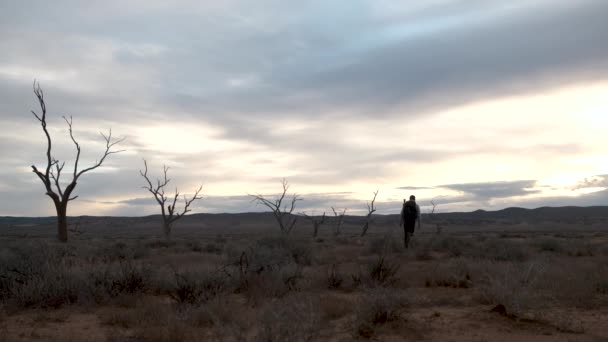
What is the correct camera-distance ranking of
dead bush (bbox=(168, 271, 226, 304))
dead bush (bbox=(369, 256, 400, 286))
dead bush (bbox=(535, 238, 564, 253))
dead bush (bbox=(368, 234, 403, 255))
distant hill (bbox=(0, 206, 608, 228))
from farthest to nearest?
distant hill (bbox=(0, 206, 608, 228)) → dead bush (bbox=(535, 238, 564, 253)) → dead bush (bbox=(368, 234, 403, 255)) → dead bush (bbox=(369, 256, 400, 286)) → dead bush (bbox=(168, 271, 226, 304))

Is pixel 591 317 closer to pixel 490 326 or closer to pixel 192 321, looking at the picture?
pixel 490 326

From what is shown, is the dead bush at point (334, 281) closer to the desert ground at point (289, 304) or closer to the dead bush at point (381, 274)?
the desert ground at point (289, 304)

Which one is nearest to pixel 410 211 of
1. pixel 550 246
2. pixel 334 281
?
pixel 550 246

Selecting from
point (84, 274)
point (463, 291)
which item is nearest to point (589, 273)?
point (463, 291)

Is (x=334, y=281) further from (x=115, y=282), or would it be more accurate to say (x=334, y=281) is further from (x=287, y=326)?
→ (x=287, y=326)

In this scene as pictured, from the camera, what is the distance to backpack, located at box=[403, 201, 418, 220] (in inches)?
723

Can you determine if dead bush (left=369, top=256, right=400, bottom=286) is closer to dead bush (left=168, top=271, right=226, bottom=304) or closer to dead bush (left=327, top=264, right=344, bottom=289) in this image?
dead bush (left=327, top=264, right=344, bottom=289)

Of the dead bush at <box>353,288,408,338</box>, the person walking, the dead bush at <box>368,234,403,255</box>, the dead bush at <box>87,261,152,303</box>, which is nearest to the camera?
the dead bush at <box>353,288,408,338</box>

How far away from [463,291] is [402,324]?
3431 millimetres

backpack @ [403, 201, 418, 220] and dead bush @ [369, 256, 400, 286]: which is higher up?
backpack @ [403, 201, 418, 220]

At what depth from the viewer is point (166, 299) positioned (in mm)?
9414

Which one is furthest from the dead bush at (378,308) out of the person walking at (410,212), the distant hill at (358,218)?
the distant hill at (358,218)

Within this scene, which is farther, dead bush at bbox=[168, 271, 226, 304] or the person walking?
the person walking

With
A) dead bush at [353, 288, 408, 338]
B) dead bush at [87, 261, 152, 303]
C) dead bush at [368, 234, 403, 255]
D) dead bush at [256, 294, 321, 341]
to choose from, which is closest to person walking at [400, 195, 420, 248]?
dead bush at [368, 234, 403, 255]
